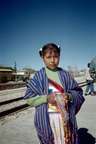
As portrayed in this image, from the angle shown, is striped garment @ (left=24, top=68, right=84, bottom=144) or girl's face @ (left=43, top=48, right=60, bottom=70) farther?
girl's face @ (left=43, top=48, right=60, bottom=70)

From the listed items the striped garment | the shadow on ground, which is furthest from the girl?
the shadow on ground

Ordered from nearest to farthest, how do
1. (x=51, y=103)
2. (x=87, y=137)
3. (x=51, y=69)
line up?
(x=51, y=103) < (x=51, y=69) < (x=87, y=137)

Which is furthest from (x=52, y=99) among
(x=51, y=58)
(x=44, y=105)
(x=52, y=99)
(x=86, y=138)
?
(x=86, y=138)

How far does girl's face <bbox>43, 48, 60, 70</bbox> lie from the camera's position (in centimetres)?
341

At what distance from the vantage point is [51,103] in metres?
3.21

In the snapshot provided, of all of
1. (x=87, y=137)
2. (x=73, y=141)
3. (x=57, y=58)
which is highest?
(x=57, y=58)

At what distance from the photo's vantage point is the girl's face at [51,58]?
3.41 metres

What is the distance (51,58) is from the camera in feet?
11.2

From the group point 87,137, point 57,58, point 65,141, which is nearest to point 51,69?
point 57,58

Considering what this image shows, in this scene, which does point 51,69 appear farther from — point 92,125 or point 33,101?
point 92,125

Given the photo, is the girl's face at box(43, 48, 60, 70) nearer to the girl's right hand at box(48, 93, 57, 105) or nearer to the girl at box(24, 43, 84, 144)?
the girl at box(24, 43, 84, 144)

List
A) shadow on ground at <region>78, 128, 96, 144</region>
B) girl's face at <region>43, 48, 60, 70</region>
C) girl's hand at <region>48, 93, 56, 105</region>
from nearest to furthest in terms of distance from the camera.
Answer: girl's hand at <region>48, 93, 56, 105</region> → girl's face at <region>43, 48, 60, 70</region> → shadow on ground at <region>78, 128, 96, 144</region>

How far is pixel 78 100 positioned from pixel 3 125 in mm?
6009

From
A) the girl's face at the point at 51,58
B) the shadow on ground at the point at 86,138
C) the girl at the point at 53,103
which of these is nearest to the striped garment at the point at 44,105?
the girl at the point at 53,103
